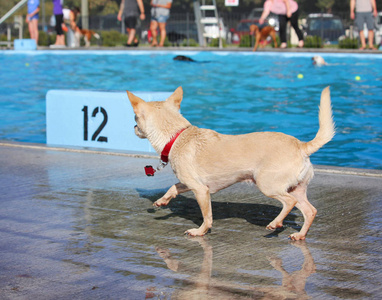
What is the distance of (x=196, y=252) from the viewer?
4.30 metres

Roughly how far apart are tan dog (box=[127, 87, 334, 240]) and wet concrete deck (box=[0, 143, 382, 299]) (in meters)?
0.30

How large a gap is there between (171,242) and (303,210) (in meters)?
1.06

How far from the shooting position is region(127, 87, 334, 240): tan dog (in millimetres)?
4633

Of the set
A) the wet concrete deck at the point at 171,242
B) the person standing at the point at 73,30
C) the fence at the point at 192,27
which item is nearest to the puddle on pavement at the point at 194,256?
the wet concrete deck at the point at 171,242

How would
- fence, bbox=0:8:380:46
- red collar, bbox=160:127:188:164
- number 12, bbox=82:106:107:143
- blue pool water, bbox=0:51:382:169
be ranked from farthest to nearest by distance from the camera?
fence, bbox=0:8:380:46 < blue pool water, bbox=0:51:382:169 < number 12, bbox=82:106:107:143 < red collar, bbox=160:127:188:164

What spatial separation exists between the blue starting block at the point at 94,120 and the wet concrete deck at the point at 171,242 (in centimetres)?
162

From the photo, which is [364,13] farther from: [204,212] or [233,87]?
[204,212]

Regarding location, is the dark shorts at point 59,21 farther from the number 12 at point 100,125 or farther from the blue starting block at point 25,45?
the number 12 at point 100,125

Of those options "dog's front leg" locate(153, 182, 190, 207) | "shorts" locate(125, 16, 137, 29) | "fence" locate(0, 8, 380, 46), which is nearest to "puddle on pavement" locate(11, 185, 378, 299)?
"dog's front leg" locate(153, 182, 190, 207)

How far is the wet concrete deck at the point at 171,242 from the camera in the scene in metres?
3.62

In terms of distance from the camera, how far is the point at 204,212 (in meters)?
4.70

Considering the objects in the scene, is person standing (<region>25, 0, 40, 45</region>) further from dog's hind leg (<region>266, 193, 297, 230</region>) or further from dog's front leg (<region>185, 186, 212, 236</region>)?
dog's hind leg (<region>266, 193, 297, 230</region>)

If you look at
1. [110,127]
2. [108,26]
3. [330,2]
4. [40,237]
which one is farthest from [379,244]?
[330,2]

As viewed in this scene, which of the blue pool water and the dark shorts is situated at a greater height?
the dark shorts
